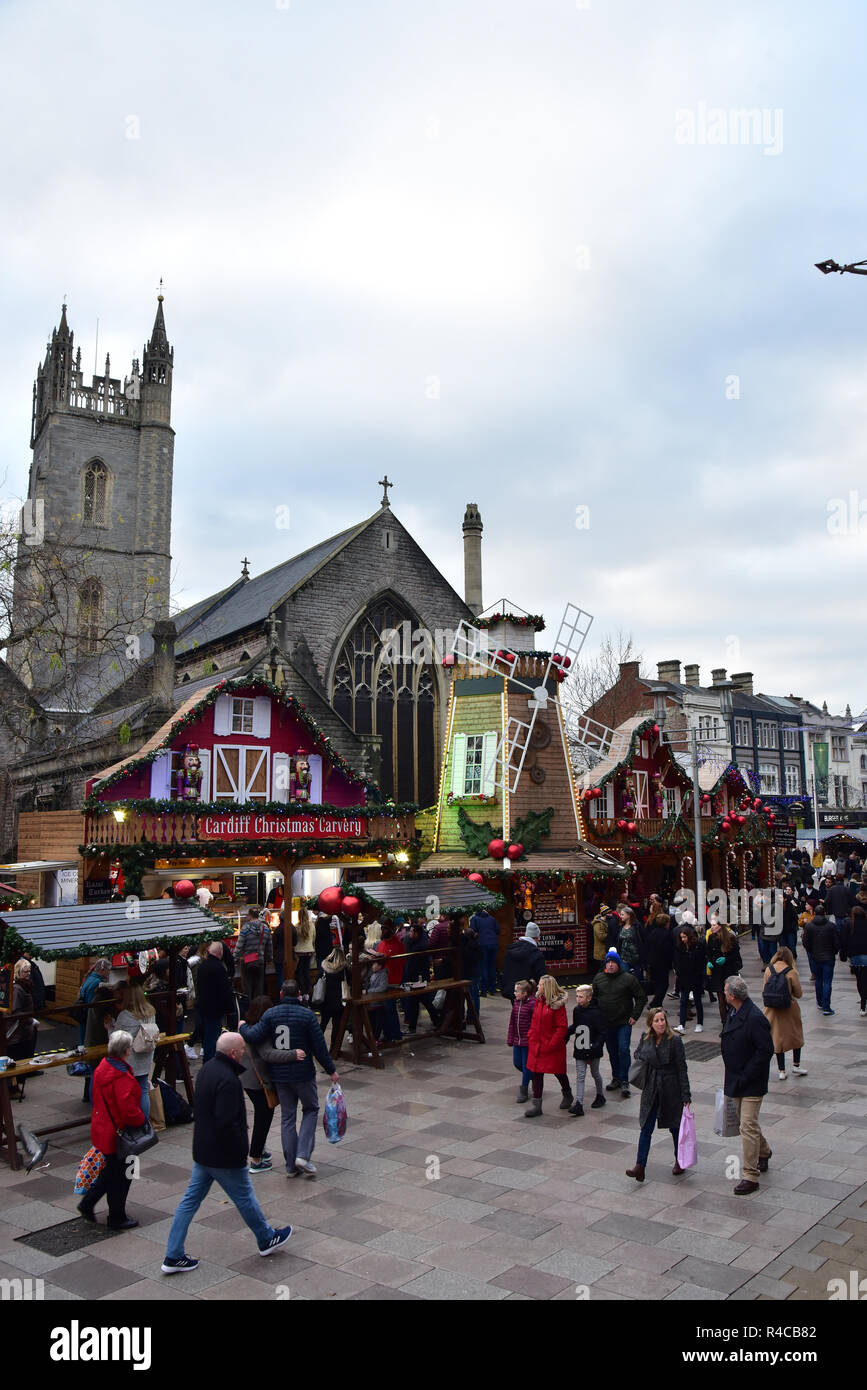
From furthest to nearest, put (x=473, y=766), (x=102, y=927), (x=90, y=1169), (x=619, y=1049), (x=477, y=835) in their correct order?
1. (x=473, y=766)
2. (x=477, y=835)
3. (x=619, y=1049)
4. (x=102, y=927)
5. (x=90, y=1169)

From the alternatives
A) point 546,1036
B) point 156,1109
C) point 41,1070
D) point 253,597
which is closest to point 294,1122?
point 156,1109

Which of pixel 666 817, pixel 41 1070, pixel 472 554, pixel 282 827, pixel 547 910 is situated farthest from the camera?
pixel 472 554

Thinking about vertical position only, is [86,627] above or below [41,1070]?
above

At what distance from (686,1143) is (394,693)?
3094 centimetres

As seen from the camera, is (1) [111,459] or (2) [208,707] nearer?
(2) [208,707]

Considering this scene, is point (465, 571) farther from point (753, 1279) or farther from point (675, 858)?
point (753, 1279)

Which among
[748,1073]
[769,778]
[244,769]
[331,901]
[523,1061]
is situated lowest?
[523,1061]

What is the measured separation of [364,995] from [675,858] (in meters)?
17.2

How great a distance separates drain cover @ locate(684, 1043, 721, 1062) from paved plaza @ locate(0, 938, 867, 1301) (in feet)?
5.13

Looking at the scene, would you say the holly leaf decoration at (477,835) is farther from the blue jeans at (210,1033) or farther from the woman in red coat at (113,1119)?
the woman in red coat at (113,1119)

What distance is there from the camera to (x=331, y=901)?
40.3ft

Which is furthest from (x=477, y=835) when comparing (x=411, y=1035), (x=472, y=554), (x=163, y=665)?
(x=472, y=554)

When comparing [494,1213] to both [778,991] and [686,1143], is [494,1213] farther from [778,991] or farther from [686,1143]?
[778,991]
